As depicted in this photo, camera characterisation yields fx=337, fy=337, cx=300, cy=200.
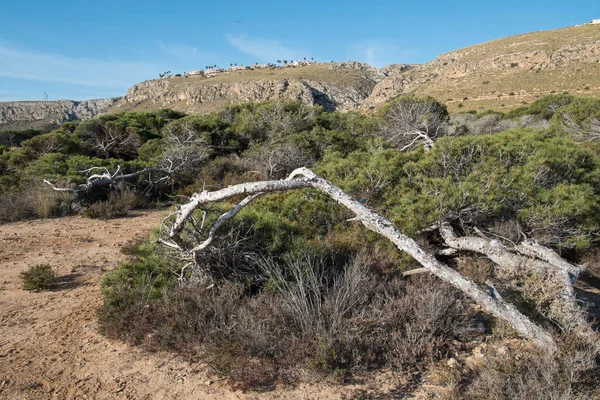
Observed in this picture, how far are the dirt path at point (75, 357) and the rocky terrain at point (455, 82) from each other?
34265 mm

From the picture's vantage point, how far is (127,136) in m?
14.7

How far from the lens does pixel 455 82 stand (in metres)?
42.2

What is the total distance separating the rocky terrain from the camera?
112 ft

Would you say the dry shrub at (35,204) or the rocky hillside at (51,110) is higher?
the rocky hillside at (51,110)

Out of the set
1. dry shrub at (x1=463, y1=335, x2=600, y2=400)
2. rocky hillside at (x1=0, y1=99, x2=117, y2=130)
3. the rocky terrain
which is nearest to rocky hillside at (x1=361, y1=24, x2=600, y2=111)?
the rocky terrain

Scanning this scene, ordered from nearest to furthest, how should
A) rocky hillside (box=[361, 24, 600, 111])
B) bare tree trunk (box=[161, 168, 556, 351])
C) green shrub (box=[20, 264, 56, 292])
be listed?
bare tree trunk (box=[161, 168, 556, 351]) < green shrub (box=[20, 264, 56, 292]) < rocky hillside (box=[361, 24, 600, 111])

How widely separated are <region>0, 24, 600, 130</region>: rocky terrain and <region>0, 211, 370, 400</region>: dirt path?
34.3 metres

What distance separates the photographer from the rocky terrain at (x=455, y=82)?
34.2m

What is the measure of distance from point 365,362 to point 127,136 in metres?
14.8

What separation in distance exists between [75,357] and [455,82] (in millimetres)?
47429

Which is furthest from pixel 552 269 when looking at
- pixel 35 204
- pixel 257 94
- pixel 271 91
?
pixel 257 94

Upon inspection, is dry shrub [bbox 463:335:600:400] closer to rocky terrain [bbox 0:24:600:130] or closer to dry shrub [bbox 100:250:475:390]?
dry shrub [bbox 100:250:475:390]

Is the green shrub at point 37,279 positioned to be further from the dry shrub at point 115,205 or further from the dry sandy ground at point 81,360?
the dry shrub at point 115,205

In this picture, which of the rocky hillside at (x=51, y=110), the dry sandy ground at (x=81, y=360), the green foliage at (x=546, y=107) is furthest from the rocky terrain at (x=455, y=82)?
the dry sandy ground at (x=81, y=360)
